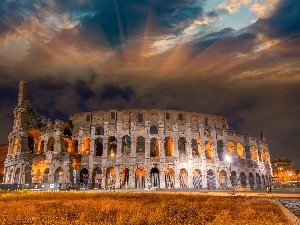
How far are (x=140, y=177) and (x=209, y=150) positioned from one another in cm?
1248

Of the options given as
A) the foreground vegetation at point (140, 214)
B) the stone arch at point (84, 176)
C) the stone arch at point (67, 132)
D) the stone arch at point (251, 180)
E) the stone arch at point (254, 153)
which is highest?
the stone arch at point (67, 132)

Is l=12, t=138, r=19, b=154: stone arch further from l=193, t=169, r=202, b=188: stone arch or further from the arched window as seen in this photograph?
the arched window

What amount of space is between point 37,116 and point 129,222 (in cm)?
4373

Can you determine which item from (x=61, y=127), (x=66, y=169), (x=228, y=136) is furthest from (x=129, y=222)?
(x=228, y=136)

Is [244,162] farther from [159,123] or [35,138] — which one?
[35,138]

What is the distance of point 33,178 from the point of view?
4009 cm

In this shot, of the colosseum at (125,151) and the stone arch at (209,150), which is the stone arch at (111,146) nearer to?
the colosseum at (125,151)

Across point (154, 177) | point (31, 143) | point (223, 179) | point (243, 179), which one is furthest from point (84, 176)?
point (243, 179)

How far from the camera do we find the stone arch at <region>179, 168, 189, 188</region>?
41156 millimetres

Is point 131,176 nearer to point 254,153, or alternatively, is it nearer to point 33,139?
point 33,139

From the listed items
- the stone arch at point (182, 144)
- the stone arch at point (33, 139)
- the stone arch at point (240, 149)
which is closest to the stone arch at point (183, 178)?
the stone arch at point (182, 144)

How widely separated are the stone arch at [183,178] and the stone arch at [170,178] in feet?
4.35

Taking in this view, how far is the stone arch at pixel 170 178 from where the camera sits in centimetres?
4028

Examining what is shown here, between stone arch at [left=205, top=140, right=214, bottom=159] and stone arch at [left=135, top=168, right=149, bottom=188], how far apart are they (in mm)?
11247
